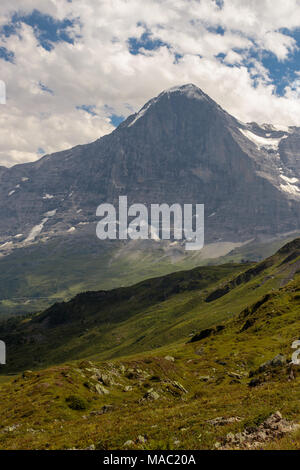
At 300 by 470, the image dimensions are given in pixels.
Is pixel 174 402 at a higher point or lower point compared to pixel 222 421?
lower

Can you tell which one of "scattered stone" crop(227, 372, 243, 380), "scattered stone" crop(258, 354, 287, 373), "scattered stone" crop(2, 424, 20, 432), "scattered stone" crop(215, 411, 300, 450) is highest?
"scattered stone" crop(215, 411, 300, 450)

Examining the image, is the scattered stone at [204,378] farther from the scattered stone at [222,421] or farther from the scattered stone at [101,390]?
the scattered stone at [222,421]

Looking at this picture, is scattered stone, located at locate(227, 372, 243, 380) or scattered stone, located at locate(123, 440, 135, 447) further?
scattered stone, located at locate(227, 372, 243, 380)

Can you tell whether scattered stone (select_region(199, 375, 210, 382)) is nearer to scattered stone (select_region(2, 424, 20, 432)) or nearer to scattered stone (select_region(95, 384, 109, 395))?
scattered stone (select_region(95, 384, 109, 395))

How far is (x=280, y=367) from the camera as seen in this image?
180 feet

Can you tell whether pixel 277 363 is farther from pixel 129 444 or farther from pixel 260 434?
pixel 129 444

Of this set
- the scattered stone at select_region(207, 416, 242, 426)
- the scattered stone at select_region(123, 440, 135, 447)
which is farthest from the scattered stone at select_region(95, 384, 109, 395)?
the scattered stone at select_region(123, 440, 135, 447)

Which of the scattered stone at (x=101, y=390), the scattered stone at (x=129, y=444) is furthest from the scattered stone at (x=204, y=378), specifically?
the scattered stone at (x=129, y=444)

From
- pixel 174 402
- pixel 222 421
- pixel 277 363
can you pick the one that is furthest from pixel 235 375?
pixel 222 421

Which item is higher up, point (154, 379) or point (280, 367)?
point (280, 367)

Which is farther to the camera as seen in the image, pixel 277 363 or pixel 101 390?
pixel 101 390
